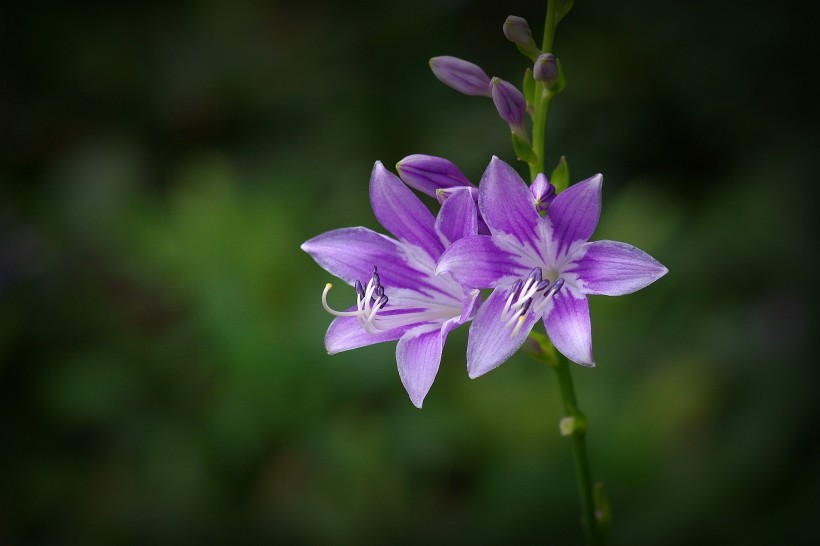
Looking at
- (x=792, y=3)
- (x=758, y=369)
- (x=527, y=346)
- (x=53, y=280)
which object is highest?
(x=792, y=3)

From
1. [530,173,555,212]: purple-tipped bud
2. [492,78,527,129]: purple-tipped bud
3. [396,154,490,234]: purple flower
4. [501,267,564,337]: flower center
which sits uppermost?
[492,78,527,129]: purple-tipped bud

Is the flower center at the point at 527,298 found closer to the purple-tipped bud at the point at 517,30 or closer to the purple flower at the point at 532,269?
the purple flower at the point at 532,269

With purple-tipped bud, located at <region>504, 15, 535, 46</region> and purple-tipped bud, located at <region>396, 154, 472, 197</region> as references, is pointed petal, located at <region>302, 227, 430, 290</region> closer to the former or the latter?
purple-tipped bud, located at <region>396, 154, 472, 197</region>

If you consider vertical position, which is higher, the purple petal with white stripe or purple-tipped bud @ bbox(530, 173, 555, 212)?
purple-tipped bud @ bbox(530, 173, 555, 212)

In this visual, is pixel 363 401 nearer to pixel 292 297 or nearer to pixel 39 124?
pixel 292 297

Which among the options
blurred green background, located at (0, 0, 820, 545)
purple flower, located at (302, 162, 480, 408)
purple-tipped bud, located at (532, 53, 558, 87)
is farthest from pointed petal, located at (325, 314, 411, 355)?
blurred green background, located at (0, 0, 820, 545)

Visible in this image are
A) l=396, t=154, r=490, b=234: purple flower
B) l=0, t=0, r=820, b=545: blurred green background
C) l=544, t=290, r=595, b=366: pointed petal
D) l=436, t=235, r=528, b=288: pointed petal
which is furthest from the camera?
l=0, t=0, r=820, b=545: blurred green background

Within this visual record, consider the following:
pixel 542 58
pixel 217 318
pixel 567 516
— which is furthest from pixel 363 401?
pixel 542 58
